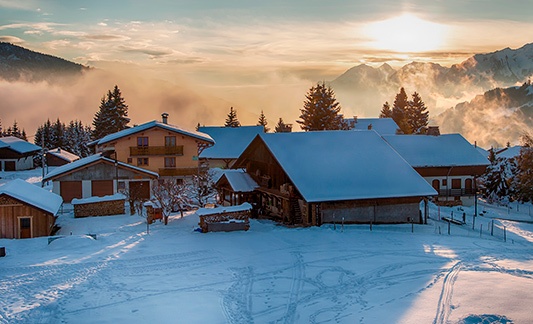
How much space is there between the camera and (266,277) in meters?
20.2

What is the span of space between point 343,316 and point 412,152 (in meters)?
38.6

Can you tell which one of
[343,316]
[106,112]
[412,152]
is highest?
[106,112]

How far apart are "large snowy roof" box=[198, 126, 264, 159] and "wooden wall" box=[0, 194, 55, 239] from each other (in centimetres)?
4097

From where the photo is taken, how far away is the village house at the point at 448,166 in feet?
165

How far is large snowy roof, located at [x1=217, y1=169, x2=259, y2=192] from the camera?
3803cm

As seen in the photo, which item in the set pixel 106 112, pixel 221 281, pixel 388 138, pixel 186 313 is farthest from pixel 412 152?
pixel 106 112

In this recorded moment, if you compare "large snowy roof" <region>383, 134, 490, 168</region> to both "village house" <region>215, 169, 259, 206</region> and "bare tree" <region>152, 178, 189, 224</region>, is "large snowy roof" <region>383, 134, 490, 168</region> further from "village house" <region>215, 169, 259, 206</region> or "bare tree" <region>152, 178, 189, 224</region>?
"bare tree" <region>152, 178, 189, 224</region>

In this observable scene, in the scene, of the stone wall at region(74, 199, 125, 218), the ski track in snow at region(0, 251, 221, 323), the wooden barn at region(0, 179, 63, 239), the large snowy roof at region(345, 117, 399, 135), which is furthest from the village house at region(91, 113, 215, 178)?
the large snowy roof at region(345, 117, 399, 135)

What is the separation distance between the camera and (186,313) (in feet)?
51.1

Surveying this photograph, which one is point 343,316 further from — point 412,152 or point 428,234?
point 412,152

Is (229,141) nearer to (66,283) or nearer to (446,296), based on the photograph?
(66,283)

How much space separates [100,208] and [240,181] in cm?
1068

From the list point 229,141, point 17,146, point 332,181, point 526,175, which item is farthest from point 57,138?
point 526,175

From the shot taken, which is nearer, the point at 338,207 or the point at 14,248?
the point at 14,248
